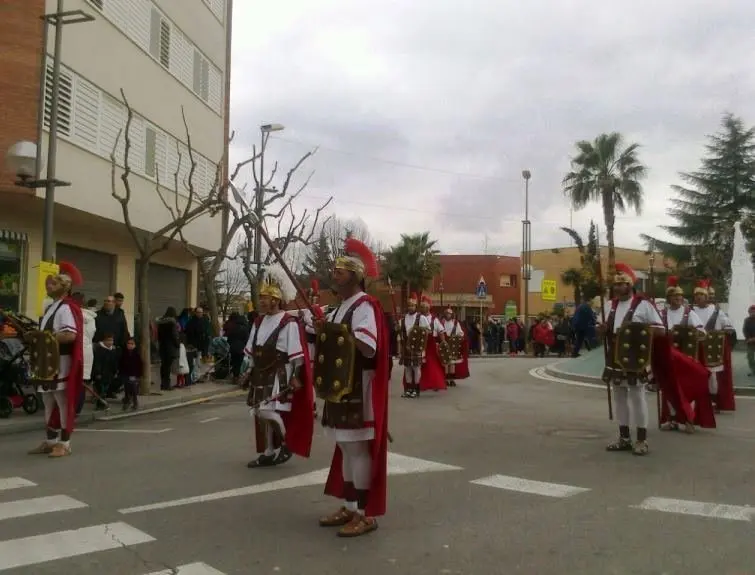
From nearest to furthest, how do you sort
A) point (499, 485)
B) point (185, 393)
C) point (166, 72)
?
point (499, 485), point (185, 393), point (166, 72)

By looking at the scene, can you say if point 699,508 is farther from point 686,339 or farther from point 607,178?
point 607,178

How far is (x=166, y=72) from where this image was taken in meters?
22.5

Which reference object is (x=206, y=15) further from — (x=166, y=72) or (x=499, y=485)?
(x=499, y=485)

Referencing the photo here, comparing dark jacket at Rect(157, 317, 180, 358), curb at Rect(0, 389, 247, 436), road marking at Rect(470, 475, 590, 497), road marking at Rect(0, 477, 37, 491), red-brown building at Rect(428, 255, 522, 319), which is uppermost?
red-brown building at Rect(428, 255, 522, 319)

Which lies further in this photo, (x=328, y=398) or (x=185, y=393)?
(x=185, y=393)

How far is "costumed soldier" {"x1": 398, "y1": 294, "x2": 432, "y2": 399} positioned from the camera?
15305 millimetres

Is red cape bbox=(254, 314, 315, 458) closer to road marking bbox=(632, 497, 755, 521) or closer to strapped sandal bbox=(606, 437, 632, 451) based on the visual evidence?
road marking bbox=(632, 497, 755, 521)

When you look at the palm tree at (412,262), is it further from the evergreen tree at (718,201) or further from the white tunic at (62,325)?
the white tunic at (62,325)

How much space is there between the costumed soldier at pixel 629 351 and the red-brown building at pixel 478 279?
52.8 metres

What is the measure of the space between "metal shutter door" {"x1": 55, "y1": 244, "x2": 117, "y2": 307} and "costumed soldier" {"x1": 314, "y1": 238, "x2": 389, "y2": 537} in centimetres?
1577

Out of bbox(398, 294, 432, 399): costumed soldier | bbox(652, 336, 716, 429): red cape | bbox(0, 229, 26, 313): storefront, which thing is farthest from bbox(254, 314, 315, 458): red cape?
bbox(0, 229, 26, 313): storefront

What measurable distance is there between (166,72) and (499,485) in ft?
61.0

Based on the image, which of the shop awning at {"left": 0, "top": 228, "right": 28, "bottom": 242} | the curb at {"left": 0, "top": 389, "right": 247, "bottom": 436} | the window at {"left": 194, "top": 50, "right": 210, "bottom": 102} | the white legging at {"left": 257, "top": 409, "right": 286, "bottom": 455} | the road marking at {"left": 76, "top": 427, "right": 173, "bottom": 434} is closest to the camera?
the white legging at {"left": 257, "top": 409, "right": 286, "bottom": 455}

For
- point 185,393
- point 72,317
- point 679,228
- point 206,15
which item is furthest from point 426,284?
point 72,317
